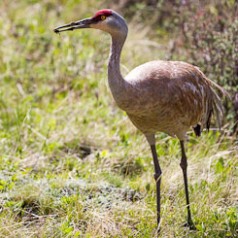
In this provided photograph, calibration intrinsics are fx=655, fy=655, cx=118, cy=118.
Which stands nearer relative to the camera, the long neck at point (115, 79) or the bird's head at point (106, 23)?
the long neck at point (115, 79)

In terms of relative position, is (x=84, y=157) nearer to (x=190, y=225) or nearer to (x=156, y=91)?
(x=190, y=225)

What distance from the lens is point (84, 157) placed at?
634 cm

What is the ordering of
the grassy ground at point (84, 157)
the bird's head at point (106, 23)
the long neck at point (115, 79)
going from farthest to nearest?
the grassy ground at point (84, 157) → the bird's head at point (106, 23) → the long neck at point (115, 79)

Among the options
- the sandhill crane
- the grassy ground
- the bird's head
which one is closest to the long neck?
the sandhill crane

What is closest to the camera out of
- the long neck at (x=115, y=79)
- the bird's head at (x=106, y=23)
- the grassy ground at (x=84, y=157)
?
the long neck at (x=115, y=79)

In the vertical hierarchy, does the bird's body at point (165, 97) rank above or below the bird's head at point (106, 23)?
below

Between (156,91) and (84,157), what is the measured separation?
179cm

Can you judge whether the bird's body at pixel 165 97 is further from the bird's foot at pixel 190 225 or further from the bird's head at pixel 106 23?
the bird's foot at pixel 190 225

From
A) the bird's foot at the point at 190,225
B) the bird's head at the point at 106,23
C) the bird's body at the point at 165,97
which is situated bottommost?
the bird's foot at the point at 190,225

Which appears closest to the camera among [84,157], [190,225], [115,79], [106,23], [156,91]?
[115,79]

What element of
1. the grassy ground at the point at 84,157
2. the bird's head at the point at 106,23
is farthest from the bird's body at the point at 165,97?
the grassy ground at the point at 84,157

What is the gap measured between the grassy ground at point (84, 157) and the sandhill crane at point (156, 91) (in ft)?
0.89

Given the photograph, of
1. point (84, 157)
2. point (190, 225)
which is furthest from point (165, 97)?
point (84, 157)

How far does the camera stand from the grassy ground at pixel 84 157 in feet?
16.7
